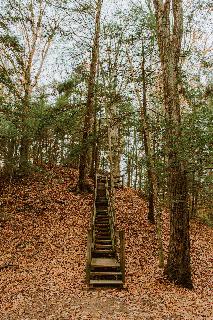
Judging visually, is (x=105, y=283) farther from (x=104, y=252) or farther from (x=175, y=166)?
(x=175, y=166)

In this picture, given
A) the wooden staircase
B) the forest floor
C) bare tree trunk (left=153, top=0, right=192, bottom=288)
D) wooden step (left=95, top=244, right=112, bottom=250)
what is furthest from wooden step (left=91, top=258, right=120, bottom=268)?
bare tree trunk (left=153, top=0, right=192, bottom=288)

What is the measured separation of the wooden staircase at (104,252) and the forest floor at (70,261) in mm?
400

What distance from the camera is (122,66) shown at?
19.2 m

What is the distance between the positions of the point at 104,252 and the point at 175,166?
180 inches

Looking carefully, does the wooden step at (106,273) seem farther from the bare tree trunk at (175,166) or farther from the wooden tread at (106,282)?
the bare tree trunk at (175,166)

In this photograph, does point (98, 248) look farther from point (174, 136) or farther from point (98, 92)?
point (98, 92)

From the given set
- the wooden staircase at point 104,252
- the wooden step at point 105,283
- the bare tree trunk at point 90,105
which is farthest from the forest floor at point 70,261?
the bare tree trunk at point 90,105

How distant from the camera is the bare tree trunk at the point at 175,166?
415 inches

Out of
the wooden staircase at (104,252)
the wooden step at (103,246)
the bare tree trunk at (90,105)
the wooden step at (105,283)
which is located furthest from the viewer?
the bare tree trunk at (90,105)

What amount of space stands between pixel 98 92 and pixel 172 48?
359 inches

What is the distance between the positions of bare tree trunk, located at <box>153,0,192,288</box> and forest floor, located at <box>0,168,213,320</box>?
693mm

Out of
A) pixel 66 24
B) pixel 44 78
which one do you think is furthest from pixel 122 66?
pixel 44 78

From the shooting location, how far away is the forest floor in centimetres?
848

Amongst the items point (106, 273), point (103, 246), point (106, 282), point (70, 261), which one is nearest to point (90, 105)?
point (103, 246)
